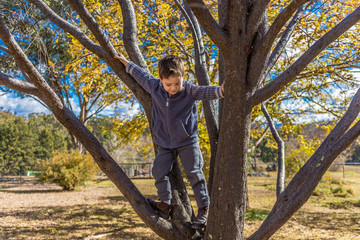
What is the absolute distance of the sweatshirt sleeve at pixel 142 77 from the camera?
2.27 meters

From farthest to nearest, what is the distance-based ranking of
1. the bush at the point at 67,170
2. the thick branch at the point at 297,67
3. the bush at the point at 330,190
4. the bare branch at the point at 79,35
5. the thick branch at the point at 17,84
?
the bush at the point at 67,170 < the bush at the point at 330,190 < the bare branch at the point at 79,35 < the thick branch at the point at 17,84 < the thick branch at the point at 297,67

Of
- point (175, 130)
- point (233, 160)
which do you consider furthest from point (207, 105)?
point (233, 160)

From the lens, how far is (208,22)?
1.80m

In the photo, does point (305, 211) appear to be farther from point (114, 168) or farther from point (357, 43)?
point (114, 168)

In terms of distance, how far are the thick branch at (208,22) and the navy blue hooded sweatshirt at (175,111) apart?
1.25 feet

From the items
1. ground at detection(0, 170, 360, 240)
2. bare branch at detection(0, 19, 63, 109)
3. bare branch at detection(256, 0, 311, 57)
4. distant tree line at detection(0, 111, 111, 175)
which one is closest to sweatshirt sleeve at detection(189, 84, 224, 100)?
bare branch at detection(256, 0, 311, 57)

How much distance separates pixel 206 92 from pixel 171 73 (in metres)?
0.30

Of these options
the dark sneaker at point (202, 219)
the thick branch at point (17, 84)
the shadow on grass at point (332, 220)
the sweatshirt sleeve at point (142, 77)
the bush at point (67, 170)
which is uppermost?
the sweatshirt sleeve at point (142, 77)

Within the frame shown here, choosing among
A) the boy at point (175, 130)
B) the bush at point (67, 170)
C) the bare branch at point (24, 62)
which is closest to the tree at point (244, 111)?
the boy at point (175, 130)

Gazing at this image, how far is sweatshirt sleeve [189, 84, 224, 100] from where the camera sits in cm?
212

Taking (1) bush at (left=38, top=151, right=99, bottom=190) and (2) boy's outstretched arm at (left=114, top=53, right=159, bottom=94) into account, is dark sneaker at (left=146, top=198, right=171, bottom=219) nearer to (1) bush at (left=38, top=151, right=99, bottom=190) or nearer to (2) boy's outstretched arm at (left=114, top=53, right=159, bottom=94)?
(2) boy's outstretched arm at (left=114, top=53, right=159, bottom=94)

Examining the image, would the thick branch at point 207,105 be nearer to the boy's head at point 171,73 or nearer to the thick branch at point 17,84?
the boy's head at point 171,73

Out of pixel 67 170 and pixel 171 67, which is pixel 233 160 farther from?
pixel 67 170

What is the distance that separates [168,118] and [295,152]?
10.8 meters
